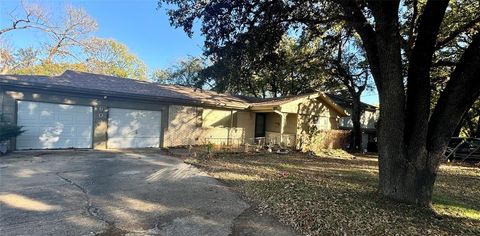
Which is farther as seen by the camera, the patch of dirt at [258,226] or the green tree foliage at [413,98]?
the green tree foliage at [413,98]

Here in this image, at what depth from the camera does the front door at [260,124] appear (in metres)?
19.1

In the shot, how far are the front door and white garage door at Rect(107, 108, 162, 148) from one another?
653 centimetres

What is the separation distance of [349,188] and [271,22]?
5066 mm

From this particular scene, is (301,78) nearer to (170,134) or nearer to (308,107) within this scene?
(308,107)

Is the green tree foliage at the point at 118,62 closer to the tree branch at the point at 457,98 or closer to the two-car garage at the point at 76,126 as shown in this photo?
the two-car garage at the point at 76,126

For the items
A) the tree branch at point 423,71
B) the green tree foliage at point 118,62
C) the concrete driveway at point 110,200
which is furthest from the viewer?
the green tree foliage at point 118,62

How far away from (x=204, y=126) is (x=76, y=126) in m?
6.50

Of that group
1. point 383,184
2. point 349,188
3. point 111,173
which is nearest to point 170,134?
point 111,173

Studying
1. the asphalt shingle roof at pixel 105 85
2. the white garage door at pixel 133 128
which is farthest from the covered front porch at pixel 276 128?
the white garage door at pixel 133 128

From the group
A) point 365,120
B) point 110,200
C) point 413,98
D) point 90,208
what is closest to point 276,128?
point 365,120

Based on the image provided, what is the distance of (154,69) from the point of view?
134 ft

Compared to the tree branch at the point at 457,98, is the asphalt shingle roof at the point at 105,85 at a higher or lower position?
higher

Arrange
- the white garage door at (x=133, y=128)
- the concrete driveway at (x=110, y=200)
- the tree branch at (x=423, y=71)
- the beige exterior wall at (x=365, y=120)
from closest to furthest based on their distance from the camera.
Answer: the concrete driveway at (x=110, y=200)
the tree branch at (x=423, y=71)
the white garage door at (x=133, y=128)
the beige exterior wall at (x=365, y=120)

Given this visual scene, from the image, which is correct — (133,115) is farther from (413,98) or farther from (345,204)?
(413,98)
